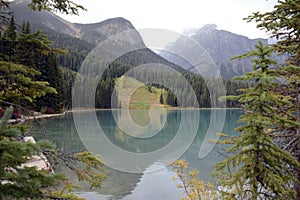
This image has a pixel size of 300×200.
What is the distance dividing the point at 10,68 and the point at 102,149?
2557cm

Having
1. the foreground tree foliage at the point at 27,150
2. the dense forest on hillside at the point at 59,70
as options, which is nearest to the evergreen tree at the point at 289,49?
the foreground tree foliage at the point at 27,150

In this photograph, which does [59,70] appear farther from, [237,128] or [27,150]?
[27,150]

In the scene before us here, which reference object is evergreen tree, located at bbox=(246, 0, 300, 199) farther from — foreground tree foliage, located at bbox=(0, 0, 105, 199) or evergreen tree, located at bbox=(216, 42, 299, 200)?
foreground tree foliage, located at bbox=(0, 0, 105, 199)

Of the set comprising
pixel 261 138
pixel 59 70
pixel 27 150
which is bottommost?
pixel 27 150

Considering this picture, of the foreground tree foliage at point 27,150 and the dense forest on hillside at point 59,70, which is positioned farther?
the dense forest on hillside at point 59,70

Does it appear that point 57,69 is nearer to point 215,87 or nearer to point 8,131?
point 8,131

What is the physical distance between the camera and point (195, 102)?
113m

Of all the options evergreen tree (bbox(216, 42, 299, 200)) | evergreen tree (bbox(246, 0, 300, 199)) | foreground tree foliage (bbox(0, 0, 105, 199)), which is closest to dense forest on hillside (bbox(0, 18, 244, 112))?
foreground tree foliage (bbox(0, 0, 105, 199))

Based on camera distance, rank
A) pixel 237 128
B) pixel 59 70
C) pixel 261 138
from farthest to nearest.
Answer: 1. pixel 59 70
2. pixel 237 128
3. pixel 261 138

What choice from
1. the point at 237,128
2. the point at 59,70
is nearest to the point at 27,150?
the point at 237,128

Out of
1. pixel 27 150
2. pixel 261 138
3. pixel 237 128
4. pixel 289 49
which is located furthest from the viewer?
pixel 289 49

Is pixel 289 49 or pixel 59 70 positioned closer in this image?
pixel 289 49

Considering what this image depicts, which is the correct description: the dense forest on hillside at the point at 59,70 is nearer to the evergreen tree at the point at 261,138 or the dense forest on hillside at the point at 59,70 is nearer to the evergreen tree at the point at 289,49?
the evergreen tree at the point at 261,138

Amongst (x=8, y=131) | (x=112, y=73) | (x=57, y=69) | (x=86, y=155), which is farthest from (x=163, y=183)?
(x=112, y=73)
